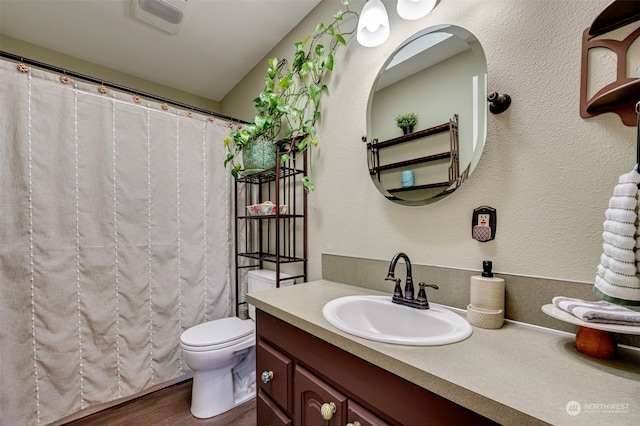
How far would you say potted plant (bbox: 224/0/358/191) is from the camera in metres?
1.54

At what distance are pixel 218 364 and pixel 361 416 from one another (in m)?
1.20

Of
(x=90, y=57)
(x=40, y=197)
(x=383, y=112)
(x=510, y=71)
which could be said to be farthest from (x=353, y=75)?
(x=90, y=57)

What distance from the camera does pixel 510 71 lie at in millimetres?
895

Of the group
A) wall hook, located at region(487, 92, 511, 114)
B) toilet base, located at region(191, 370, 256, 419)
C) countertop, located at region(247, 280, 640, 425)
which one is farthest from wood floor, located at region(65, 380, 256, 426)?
wall hook, located at region(487, 92, 511, 114)

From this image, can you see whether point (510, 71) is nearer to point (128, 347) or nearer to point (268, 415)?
point (268, 415)

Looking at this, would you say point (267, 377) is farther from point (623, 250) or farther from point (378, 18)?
point (378, 18)

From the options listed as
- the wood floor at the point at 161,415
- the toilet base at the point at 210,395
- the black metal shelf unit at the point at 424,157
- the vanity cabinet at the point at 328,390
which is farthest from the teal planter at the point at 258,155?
the wood floor at the point at 161,415

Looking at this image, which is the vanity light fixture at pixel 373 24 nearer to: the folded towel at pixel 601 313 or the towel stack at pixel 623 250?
the towel stack at pixel 623 250

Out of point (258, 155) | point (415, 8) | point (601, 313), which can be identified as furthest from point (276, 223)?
point (601, 313)

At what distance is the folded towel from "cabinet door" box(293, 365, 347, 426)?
0.63 meters

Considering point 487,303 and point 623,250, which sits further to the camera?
point 487,303

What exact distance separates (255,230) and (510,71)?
1911 millimetres

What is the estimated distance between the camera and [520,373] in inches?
22.3

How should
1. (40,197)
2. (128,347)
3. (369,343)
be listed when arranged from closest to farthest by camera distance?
1. (369,343)
2. (40,197)
3. (128,347)
